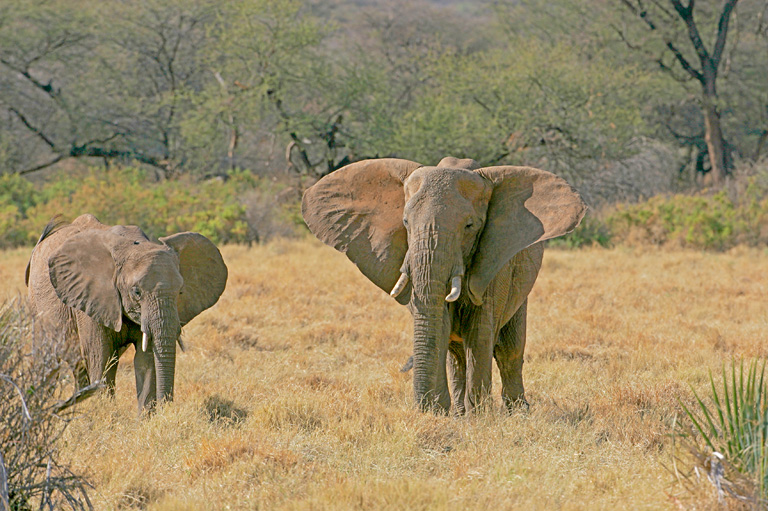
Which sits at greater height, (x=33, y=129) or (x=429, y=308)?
(x=429, y=308)

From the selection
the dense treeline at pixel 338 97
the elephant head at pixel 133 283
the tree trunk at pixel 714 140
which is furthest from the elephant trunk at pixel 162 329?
the tree trunk at pixel 714 140

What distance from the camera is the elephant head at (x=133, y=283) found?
19.1 ft

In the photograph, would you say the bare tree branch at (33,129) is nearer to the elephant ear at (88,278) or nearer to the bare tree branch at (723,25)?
the bare tree branch at (723,25)

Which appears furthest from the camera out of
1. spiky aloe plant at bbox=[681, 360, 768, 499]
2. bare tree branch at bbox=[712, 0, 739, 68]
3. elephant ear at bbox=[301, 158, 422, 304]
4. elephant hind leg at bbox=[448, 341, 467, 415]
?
bare tree branch at bbox=[712, 0, 739, 68]

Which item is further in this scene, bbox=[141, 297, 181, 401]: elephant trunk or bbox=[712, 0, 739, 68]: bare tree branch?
bbox=[712, 0, 739, 68]: bare tree branch

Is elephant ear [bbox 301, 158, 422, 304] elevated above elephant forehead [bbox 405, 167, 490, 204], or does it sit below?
below

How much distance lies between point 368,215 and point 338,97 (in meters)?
14.4

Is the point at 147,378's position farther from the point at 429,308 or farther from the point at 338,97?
the point at 338,97

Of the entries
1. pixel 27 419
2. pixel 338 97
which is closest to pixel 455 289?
pixel 27 419

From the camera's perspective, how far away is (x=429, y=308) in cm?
546

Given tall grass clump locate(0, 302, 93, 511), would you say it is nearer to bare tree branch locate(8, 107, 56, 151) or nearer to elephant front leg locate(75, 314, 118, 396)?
elephant front leg locate(75, 314, 118, 396)

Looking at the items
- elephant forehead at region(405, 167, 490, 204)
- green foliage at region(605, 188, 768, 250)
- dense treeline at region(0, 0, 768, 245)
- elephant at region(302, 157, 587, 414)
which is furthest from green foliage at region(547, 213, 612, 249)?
elephant forehead at region(405, 167, 490, 204)

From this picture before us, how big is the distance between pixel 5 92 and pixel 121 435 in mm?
20469

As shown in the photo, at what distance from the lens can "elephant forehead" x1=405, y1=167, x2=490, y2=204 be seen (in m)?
5.50
